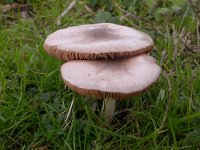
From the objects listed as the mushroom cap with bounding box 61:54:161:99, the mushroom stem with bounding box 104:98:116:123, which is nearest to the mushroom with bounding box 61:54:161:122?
the mushroom cap with bounding box 61:54:161:99

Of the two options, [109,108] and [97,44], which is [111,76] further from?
[109,108]

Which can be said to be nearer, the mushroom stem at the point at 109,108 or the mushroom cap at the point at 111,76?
the mushroom cap at the point at 111,76

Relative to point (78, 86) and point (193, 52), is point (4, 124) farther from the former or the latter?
point (193, 52)

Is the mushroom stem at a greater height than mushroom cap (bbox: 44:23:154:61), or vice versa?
mushroom cap (bbox: 44:23:154:61)

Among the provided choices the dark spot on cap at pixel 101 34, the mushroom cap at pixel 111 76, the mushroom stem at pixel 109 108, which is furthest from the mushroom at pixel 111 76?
the mushroom stem at pixel 109 108

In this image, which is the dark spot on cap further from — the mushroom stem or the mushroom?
the mushroom stem

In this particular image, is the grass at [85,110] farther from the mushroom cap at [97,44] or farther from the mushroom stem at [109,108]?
the mushroom cap at [97,44]

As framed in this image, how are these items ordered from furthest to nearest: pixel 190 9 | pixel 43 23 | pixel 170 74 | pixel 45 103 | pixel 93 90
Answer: pixel 43 23 < pixel 190 9 < pixel 170 74 < pixel 45 103 < pixel 93 90

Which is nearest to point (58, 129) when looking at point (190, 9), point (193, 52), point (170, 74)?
point (170, 74)
